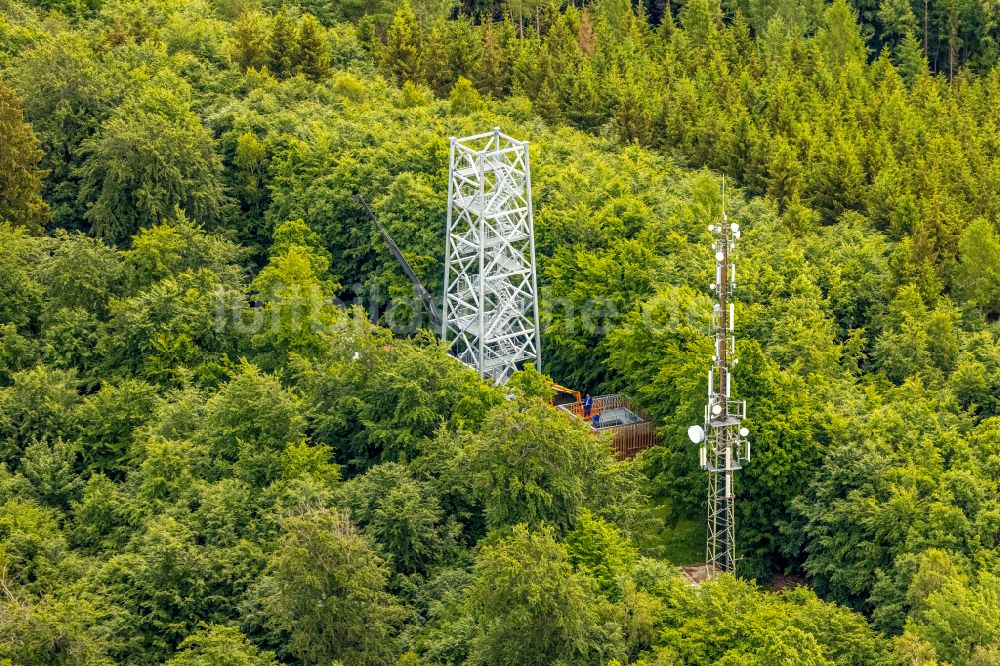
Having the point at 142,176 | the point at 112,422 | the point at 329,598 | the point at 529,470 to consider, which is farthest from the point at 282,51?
the point at 329,598

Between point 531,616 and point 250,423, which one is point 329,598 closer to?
point 531,616

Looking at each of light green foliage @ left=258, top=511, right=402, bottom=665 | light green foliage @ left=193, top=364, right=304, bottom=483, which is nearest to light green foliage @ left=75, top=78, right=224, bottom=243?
light green foliage @ left=193, top=364, right=304, bottom=483

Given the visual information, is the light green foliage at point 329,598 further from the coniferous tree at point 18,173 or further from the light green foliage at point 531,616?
the coniferous tree at point 18,173

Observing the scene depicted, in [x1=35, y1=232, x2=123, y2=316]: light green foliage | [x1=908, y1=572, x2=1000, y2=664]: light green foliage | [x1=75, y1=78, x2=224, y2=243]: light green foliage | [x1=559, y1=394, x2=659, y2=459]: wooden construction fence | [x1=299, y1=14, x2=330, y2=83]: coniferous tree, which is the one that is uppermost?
[x1=299, y1=14, x2=330, y2=83]: coniferous tree

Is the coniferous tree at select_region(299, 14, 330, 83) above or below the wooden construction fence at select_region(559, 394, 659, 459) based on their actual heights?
above

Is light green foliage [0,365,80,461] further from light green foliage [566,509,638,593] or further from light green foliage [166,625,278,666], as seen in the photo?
light green foliage [566,509,638,593]

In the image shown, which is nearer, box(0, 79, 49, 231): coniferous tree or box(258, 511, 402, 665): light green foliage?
box(258, 511, 402, 665): light green foliage
